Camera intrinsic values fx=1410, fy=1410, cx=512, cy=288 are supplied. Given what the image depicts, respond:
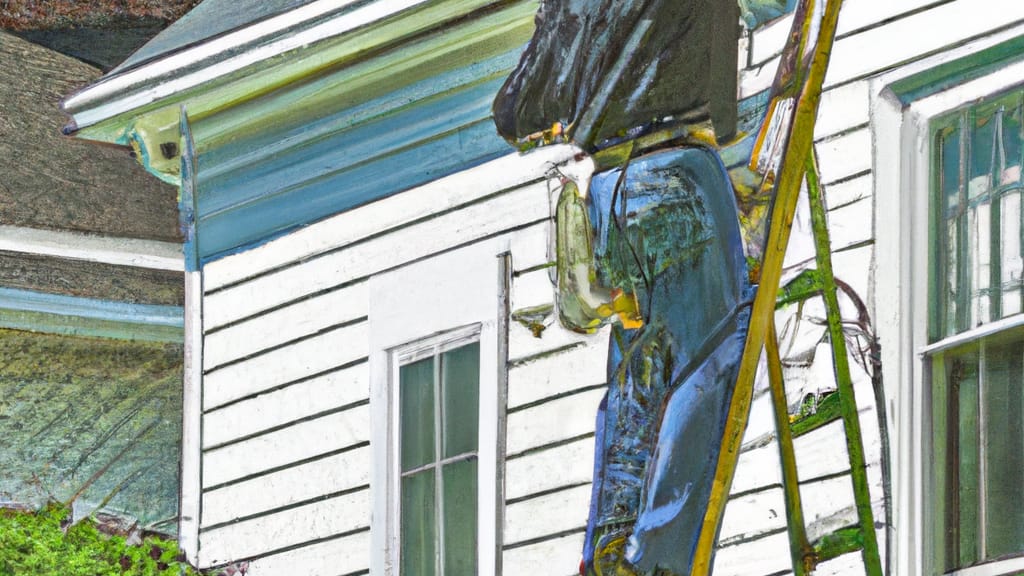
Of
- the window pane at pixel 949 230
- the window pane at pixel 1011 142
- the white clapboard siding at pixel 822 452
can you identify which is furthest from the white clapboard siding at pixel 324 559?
the window pane at pixel 1011 142

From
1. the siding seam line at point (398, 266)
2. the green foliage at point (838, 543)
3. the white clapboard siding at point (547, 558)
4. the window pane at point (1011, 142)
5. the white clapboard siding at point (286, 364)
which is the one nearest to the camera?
the window pane at point (1011, 142)

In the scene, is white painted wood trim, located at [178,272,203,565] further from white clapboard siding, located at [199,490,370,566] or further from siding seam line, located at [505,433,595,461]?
siding seam line, located at [505,433,595,461]

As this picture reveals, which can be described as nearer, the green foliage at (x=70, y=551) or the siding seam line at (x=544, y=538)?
the siding seam line at (x=544, y=538)

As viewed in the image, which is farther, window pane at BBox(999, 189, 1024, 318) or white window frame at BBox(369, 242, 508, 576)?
white window frame at BBox(369, 242, 508, 576)

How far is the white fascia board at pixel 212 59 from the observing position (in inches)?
181

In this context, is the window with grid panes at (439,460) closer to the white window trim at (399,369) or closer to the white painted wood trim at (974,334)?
the white window trim at (399,369)

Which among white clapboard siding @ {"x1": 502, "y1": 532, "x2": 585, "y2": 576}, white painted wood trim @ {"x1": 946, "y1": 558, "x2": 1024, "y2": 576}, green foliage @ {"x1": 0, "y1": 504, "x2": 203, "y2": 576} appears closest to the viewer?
Result: white painted wood trim @ {"x1": 946, "y1": 558, "x2": 1024, "y2": 576}

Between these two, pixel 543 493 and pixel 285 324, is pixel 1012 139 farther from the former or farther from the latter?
pixel 285 324

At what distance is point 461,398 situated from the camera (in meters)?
4.12

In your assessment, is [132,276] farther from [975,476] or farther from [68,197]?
[975,476]

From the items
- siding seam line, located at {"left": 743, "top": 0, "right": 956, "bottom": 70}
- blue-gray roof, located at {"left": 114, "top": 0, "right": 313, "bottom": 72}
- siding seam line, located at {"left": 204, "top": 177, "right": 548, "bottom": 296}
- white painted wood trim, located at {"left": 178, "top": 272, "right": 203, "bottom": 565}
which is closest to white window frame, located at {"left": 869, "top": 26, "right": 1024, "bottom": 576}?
siding seam line, located at {"left": 743, "top": 0, "right": 956, "bottom": 70}

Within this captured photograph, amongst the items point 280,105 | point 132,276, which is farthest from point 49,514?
point 280,105

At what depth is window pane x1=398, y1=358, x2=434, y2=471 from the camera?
420 centimetres

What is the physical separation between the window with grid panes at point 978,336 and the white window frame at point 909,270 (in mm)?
24
